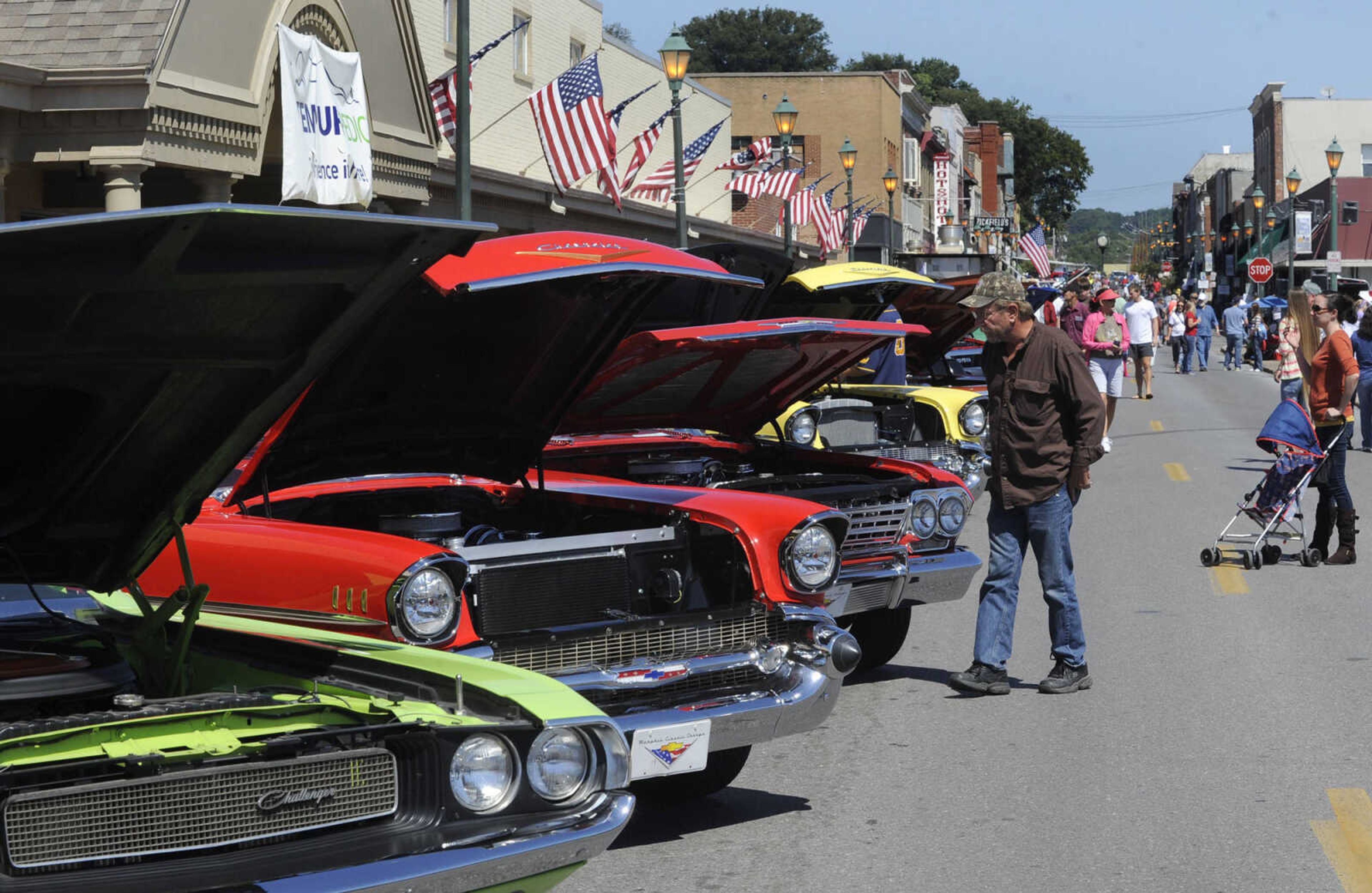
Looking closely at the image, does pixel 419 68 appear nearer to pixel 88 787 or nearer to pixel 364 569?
pixel 364 569

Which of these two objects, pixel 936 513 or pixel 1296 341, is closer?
pixel 936 513

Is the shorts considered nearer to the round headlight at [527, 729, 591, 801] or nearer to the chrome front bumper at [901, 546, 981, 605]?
the chrome front bumper at [901, 546, 981, 605]

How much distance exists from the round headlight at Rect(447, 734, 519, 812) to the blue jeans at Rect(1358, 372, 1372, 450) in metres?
16.6

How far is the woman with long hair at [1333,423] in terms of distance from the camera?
1150 centimetres

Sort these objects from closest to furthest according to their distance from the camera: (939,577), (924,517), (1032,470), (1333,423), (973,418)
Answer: (1032,470) → (939,577) → (924,517) → (1333,423) → (973,418)

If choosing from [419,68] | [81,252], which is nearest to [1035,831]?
[81,252]

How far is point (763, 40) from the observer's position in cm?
10244

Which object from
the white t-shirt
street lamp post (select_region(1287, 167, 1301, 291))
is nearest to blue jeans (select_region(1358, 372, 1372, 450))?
the white t-shirt

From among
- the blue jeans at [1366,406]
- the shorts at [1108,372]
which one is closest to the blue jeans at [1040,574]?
the shorts at [1108,372]

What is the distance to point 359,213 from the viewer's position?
3.70m

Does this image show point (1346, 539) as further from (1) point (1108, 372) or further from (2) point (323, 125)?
(2) point (323, 125)

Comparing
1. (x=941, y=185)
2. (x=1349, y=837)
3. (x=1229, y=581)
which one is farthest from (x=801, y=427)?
(x=941, y=185)

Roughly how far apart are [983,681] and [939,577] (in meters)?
0.55

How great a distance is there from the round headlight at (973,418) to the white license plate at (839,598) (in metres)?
6.53
